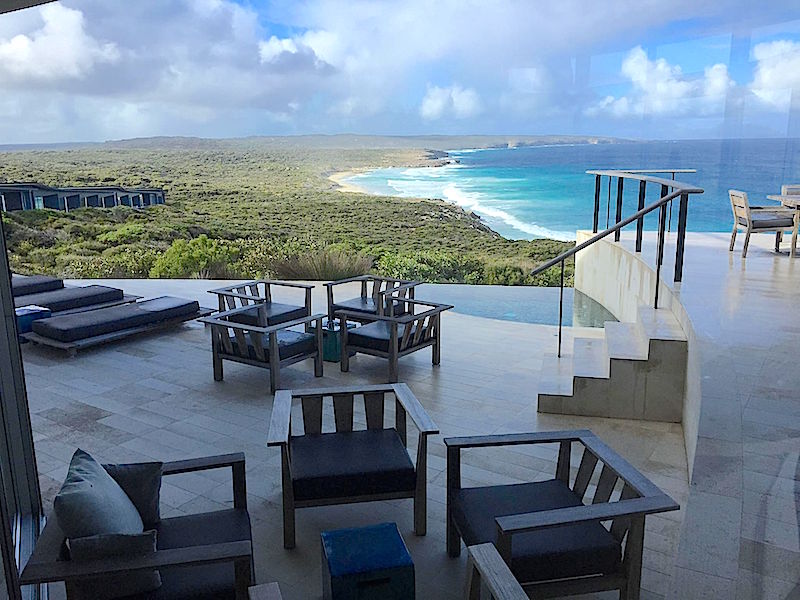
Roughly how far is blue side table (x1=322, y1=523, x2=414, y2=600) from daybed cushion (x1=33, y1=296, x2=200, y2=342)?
4506 mm

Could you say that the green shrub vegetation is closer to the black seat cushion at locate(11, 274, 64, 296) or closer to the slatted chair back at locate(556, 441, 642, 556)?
the black seat cushion at locate(11, 274, 64, 296)

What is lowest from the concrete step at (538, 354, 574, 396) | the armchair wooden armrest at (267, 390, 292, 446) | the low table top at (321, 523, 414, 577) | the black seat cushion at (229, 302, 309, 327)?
the concrete step at (538, 354, 574, 396)

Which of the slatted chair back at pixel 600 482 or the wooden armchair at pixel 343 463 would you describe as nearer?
the slatted chair back at pixel 600 482

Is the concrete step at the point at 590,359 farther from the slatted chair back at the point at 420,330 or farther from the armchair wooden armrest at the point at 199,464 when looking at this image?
the armchair wooden armrest at the point at 199,464

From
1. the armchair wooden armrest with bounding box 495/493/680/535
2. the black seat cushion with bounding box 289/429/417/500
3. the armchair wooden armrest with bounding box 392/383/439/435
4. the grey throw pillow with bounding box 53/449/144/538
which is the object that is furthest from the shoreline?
the armchair wooden armrest with bounding box 495/493/680/535

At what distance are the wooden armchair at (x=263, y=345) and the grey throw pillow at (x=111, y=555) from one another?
9.43 ft

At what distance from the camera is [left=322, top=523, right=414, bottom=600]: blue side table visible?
2105mm

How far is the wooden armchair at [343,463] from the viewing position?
269 cm

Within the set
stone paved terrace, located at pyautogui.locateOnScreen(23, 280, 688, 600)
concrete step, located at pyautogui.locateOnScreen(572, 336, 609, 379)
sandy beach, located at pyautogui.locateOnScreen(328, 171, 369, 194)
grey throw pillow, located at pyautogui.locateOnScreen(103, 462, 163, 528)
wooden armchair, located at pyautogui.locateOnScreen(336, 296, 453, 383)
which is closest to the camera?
grey throw pillow, located at pyautogui.locateOnScreen(103, 462, 163, 528)

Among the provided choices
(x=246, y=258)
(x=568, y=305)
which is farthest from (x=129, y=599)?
(x=246, y=258)

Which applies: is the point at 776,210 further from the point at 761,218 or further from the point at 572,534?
the point at 572,534

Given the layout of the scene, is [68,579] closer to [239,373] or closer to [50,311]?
[239,373]

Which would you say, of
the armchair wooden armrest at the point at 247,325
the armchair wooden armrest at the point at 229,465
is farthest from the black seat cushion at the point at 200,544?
A: the armchair wooden armrest at the point at 247,325

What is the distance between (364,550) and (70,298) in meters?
5.72
